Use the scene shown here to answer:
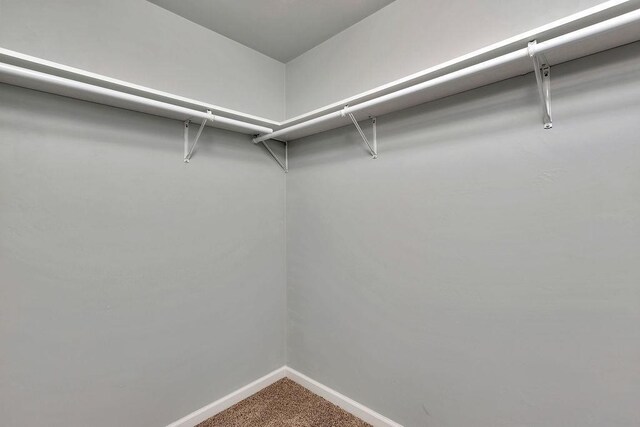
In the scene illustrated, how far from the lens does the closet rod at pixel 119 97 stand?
1187 millimetres

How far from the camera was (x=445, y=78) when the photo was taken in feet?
4.26

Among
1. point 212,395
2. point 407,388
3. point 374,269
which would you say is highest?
point 374,269

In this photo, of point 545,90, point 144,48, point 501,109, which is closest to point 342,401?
point 501,109

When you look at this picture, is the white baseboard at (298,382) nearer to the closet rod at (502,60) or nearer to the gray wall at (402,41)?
the closet rod at (502,60)

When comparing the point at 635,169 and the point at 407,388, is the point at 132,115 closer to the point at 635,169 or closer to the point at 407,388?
the point at 407,388

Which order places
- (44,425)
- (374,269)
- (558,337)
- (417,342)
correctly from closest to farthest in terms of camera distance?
(558,337), (44,425), (417,342), (374,269)

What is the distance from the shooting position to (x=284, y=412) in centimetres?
191

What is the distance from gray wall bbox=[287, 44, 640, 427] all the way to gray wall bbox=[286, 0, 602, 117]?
0.82 ft

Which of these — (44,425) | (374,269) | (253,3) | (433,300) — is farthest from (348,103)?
(44,425)

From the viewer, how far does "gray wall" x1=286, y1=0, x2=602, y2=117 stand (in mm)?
1327

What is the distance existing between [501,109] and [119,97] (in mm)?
1821

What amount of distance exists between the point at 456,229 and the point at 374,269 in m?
0.55

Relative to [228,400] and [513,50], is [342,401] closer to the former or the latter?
[228,400]

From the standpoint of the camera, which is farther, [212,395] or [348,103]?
[212,395]
